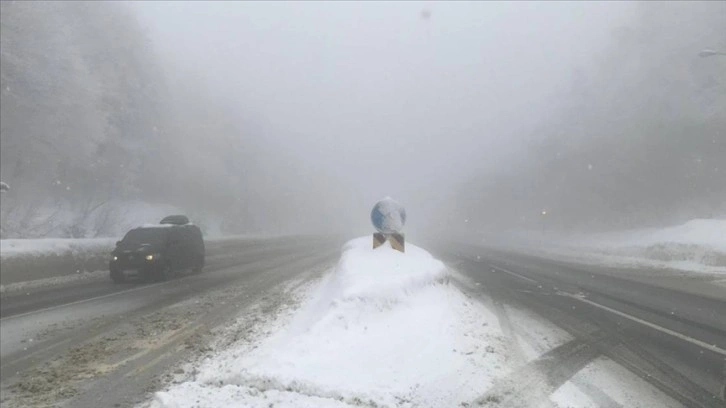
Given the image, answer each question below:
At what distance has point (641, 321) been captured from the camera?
866 cm

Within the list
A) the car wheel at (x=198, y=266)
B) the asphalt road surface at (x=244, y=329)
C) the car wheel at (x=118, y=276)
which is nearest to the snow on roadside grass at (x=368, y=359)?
the asphalt road surface at (x=244, y=329)

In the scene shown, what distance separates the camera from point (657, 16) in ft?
103

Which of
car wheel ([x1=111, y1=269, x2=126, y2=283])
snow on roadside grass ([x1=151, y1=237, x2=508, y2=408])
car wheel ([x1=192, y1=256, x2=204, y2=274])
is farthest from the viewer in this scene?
car wheel ([x1=192, y1=256, x2=204, y2=274])

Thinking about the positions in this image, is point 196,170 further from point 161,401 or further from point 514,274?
point 161,401

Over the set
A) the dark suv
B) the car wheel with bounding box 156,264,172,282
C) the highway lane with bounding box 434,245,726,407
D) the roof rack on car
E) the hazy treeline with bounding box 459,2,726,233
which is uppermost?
the hazy treeline with bounding box 459,2,726,233

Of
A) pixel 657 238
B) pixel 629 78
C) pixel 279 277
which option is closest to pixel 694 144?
pixel 657 238

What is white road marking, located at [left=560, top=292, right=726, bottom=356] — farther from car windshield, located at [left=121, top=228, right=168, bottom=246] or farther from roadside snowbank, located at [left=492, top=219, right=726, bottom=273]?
car windshield, located at [left=121, top=228, right=168, bottom=246]

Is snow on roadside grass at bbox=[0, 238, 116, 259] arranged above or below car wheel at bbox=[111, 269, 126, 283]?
above

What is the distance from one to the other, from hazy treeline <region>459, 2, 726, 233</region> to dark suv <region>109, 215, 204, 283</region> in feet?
60.1

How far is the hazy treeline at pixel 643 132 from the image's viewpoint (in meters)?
22.5

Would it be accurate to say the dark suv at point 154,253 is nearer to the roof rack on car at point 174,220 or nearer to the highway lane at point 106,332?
the highway lane at point 106,332

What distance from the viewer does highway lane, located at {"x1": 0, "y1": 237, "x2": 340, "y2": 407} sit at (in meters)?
5.99

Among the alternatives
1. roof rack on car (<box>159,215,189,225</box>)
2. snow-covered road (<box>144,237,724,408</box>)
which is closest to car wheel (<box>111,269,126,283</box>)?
roof rack on car (<box>159,215,189,225</box>)

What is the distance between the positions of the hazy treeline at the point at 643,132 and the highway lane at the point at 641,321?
7.88 m
